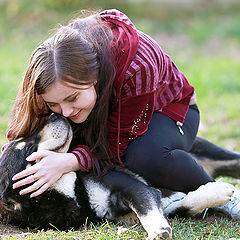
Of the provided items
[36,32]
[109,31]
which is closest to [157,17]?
[36,32]

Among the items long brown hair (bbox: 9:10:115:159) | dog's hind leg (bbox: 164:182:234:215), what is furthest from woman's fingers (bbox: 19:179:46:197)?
dog's hind leg (bbox: 164:182:234:215)

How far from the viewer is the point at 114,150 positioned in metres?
2.69

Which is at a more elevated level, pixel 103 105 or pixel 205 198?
pixel 103 105

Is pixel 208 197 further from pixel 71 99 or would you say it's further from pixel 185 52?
pixel 185 52

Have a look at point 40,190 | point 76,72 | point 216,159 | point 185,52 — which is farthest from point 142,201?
point 185,52

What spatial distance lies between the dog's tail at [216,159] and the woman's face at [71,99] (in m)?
1.04

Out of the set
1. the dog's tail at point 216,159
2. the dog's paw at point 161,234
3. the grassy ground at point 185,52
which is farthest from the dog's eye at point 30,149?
the dog's tail at point 216,159

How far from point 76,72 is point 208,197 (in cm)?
101

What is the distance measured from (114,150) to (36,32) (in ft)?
24.8

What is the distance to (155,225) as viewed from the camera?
2.21 m

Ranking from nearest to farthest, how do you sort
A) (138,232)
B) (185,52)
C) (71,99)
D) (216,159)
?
1. (138,232)
2. (71,99)
3. (216,159)
4. (185,52)

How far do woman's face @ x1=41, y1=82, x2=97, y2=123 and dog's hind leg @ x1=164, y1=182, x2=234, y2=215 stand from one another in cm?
76

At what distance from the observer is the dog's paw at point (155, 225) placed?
2156mm

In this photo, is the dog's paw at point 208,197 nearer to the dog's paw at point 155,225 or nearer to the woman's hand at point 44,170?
the dog's paw at point 155,225
